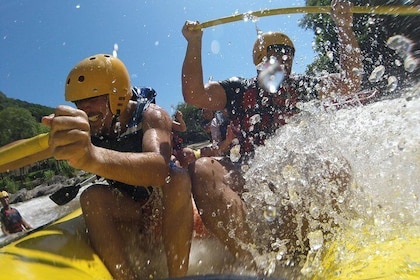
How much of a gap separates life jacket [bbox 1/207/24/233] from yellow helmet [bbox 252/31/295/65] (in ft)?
21.2

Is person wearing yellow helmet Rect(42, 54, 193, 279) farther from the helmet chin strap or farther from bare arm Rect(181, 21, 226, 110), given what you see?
bare arm Rect(181, 21, 226, 110)

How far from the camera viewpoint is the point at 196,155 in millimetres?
4559

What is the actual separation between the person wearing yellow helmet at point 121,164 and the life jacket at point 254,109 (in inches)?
28.8

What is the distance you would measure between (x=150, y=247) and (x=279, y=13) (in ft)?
6.66

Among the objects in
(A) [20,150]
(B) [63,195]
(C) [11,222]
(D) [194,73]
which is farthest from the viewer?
(C) [11,222]

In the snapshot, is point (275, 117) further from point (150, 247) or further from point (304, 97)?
point (150, 247)

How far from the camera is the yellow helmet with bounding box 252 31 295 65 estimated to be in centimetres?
321

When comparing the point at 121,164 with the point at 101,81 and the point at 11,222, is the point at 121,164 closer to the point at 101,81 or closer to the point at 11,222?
the point at 101,81

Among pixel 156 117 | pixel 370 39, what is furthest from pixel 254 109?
pixel 370 39

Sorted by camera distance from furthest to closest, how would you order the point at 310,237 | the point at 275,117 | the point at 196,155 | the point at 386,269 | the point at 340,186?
1. the point at 196,155
2. the point at 275,117
3. the point at 340,186
4. the point at 310,237
5. the point at 386,269

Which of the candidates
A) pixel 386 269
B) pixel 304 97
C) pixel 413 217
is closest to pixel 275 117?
pixel 304 97

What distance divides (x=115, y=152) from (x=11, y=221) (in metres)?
7.19

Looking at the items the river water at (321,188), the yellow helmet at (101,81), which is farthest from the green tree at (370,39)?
the yellow helmet at (101,81)

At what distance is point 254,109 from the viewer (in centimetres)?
296
